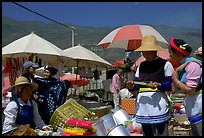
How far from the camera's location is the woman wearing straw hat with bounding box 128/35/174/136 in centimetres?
331

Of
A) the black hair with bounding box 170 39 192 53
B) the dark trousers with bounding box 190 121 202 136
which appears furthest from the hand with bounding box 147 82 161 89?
the dark trousers with bounding box 190 121 202 136

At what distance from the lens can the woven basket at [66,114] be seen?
4.69 meters

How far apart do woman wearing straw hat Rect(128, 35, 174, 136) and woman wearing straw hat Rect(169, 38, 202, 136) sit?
20 centimetres

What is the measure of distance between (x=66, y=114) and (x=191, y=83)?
228cm

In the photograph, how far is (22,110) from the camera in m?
3.86

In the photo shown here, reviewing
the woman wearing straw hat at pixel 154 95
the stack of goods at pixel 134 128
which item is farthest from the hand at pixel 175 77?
the stack of goods at pixel 134 128

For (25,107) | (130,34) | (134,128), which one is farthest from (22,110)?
(130,34)

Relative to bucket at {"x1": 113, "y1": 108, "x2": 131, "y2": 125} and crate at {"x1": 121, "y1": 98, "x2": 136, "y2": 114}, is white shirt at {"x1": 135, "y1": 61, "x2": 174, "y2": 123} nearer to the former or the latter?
bucket at {"x1": 113, "y1": 108, "x2": 131, "y2": 125}

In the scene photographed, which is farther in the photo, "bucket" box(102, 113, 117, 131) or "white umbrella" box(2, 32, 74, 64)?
"white umbrella" box(2, 32, 74, 64)

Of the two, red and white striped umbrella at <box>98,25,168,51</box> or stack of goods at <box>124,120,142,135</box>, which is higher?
red and white striped umbrella at <box>98,25,168,51</box>

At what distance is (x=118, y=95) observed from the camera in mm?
10375

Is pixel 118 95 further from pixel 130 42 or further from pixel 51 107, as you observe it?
pixel 51 107

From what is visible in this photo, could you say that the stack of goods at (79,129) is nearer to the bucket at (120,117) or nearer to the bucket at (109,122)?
the bucket at (109,122)

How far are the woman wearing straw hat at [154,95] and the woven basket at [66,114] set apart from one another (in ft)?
5.06
